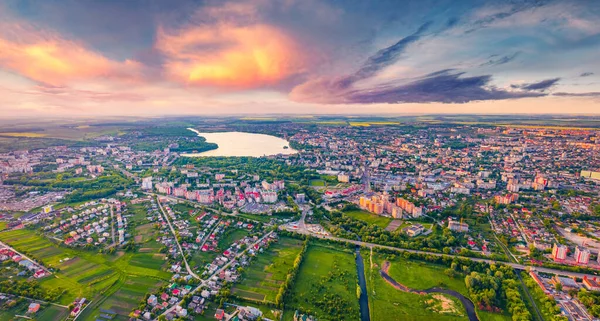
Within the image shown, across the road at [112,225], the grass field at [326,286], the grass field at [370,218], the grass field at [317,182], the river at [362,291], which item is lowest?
the river at [362,291]

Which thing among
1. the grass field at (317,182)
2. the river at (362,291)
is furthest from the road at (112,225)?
the grass field at (317,182)

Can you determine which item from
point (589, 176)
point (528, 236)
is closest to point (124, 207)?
point (528, 236)

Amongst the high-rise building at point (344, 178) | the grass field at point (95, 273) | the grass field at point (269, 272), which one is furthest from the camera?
the high-rise building at point (344, 178)

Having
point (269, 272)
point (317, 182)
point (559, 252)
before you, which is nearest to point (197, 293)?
point (269, 272)

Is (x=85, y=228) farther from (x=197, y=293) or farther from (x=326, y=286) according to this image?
(x=326, y=286)

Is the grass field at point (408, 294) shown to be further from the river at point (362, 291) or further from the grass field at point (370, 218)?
the grass field at point (370, 218)

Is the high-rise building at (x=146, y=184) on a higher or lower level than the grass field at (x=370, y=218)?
higher

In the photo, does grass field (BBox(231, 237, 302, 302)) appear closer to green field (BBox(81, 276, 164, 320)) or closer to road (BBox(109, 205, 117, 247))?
green field (BBox(81, 276, 164, 320))
